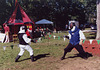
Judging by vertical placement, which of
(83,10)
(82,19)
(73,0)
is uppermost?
(73,0)

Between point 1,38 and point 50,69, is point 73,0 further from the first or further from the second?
point 50,69

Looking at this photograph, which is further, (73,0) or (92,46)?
(73,0)

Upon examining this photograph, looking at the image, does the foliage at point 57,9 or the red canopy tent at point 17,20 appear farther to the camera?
the foliage at point 57,9

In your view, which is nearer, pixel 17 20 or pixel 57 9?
pixel 17 20

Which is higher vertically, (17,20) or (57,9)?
(57,9)

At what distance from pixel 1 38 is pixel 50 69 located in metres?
11.2

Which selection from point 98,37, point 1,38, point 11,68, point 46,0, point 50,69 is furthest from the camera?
point 46,0

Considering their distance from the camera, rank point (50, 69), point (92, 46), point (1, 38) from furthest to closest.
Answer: point (1, 38)
point (92, 46)
point (50, 69)

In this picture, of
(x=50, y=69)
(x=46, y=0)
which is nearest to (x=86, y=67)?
(x=50, y=69)

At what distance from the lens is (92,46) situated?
827 cm

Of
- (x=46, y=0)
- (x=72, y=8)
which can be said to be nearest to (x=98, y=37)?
(x=46, y=0)

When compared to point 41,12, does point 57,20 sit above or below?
below

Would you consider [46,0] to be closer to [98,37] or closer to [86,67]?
[98,37]

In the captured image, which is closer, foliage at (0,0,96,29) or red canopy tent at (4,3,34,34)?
red canopy tent at (4,3,34,34)
